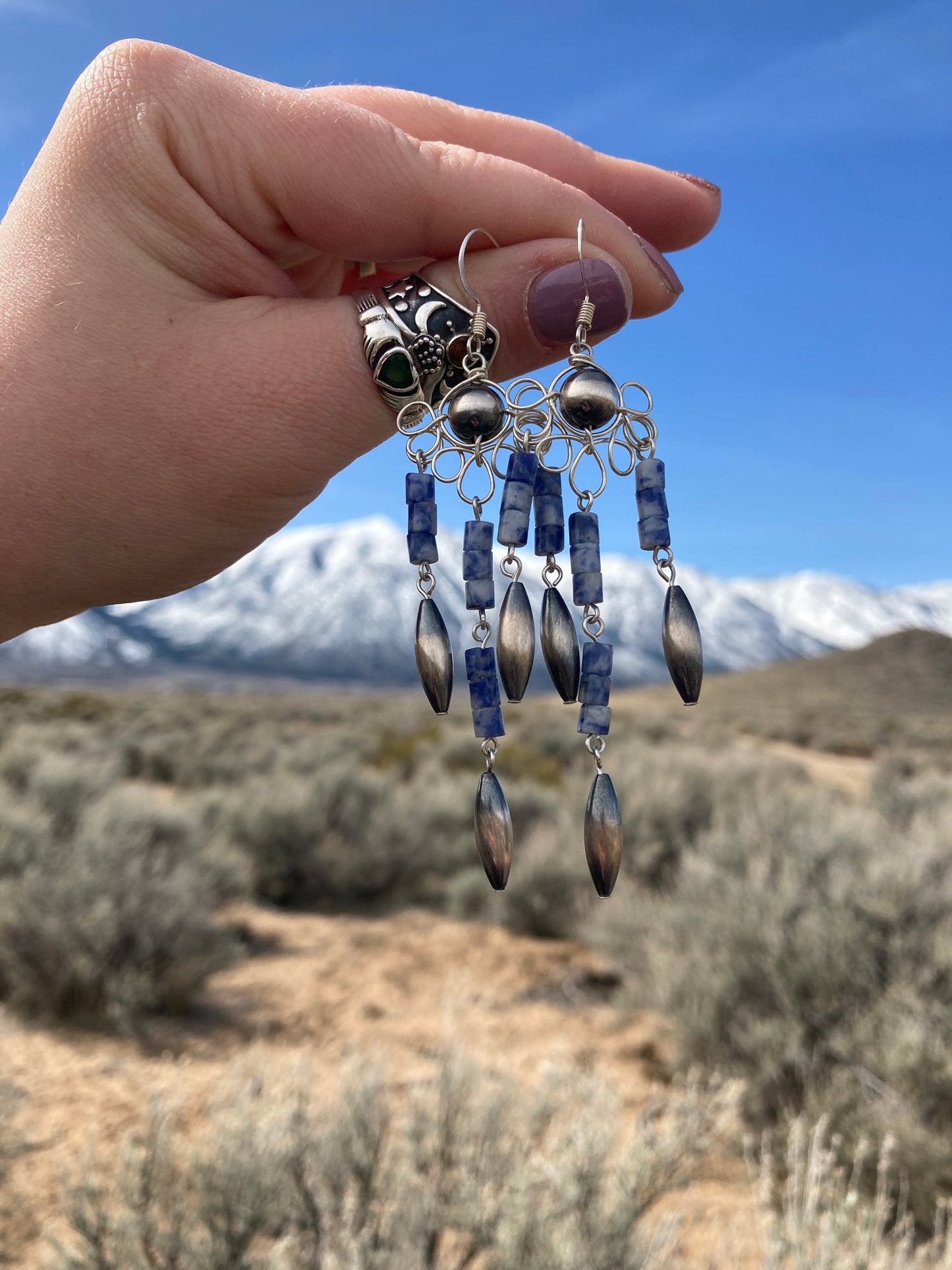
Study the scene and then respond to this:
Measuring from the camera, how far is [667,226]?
7.20 ft

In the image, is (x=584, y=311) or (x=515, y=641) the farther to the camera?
(x=584, y=311)

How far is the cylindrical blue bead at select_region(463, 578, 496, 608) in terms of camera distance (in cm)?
170

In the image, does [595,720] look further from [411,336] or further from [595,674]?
[411,336]

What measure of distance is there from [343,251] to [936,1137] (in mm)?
4236

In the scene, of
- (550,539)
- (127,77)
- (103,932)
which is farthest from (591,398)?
(103,932)

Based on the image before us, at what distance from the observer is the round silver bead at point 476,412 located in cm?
171

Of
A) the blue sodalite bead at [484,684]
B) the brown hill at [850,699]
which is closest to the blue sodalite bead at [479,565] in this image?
the blue sodalite bead at [484,684]

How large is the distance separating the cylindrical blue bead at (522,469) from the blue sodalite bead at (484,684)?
1.18ft

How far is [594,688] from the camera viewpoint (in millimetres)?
1701

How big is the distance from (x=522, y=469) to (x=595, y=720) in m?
0.54

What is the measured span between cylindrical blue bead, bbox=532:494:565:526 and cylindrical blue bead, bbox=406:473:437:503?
0.73ft

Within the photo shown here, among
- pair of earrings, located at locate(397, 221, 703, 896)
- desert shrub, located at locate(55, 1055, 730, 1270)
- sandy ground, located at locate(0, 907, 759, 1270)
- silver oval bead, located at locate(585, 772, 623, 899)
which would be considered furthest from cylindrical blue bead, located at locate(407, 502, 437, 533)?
sandy ground, located at locate(0, 907, 759, 1270)

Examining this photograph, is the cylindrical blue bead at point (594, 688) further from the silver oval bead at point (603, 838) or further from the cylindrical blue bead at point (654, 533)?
A: the cylindrical blue bead at point (654, 533)

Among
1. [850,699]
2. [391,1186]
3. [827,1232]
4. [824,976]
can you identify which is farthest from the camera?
[850,699]
